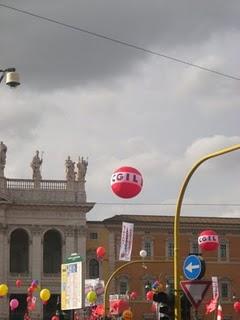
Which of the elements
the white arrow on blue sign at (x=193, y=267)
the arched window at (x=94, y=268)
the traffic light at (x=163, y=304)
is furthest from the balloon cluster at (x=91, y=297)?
the traffic light at (x=163, y=304)

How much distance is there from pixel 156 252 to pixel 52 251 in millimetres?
9650

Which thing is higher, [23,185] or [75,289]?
[23,185]

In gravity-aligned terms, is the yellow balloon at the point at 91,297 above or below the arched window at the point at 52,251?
below

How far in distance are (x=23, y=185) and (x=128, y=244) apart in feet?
85.7

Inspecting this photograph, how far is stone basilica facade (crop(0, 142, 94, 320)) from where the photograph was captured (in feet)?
264

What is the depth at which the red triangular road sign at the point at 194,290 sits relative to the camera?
19.9 metres

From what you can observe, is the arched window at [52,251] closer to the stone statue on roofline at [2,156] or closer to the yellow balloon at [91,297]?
the stone statue on roofline at [2,156]

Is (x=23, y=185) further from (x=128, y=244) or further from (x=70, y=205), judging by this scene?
(x=128, y=244)

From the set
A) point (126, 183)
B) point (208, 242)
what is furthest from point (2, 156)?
point (126, 183)

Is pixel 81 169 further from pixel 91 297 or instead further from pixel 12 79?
pixel 12 79

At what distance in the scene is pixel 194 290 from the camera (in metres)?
19.9

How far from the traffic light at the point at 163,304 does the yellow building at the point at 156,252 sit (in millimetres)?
62775

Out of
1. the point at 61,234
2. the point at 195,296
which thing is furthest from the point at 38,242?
the point at 195,296

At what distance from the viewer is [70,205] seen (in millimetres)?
81688
